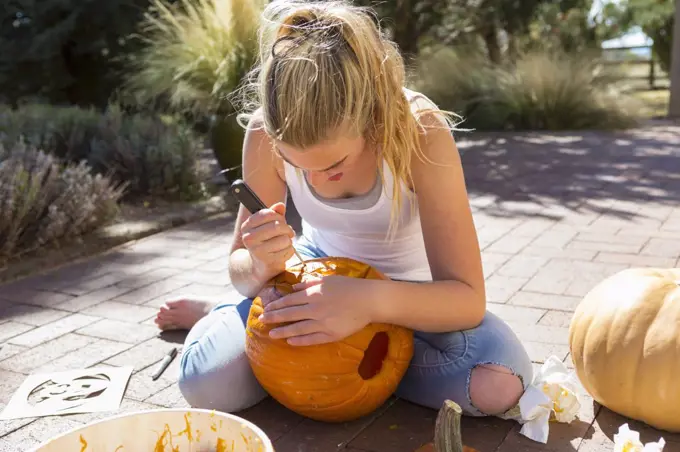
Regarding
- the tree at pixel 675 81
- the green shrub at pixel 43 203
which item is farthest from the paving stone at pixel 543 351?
the tree at pixel 675 81

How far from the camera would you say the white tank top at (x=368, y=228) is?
213 centimetres

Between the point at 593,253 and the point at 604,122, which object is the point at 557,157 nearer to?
the point at 604,122

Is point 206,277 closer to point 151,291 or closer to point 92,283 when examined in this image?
point 151,291

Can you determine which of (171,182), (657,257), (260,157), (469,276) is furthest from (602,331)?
(171,182)

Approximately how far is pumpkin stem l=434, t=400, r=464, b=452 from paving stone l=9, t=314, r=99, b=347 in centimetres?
201

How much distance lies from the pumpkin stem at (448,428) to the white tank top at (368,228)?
95 centimetres

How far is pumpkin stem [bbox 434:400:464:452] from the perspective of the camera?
46.9 inches

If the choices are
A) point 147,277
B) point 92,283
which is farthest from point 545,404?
point 92,283

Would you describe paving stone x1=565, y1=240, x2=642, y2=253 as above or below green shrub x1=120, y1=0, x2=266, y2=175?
below

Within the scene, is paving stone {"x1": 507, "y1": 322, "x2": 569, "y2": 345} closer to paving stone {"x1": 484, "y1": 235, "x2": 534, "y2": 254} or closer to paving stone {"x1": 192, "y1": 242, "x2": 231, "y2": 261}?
paving stone {"x1": 484, "y1": 235, "x2": 534, "y2": 254}

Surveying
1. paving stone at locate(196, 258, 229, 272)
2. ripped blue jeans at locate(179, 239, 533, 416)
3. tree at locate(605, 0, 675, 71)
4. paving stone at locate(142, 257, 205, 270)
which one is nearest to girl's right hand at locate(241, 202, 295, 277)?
ripped blue jeans at locate(179, 239, 533, 416)

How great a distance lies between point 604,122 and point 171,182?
542cm

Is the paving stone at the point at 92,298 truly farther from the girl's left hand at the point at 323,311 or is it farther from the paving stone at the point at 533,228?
the paving stone at the point at 533,228

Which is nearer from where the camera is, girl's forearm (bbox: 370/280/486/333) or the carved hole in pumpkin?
girl's forearm (bbox: 370/280/486/333)
